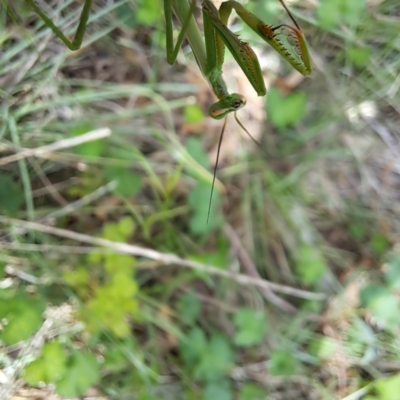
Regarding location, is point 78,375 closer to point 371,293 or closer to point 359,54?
point 371,293

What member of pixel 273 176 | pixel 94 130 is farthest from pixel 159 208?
pixel 273 176

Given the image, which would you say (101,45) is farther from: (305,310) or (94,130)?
(305,310)

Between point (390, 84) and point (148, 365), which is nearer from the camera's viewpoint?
point (148, 365)

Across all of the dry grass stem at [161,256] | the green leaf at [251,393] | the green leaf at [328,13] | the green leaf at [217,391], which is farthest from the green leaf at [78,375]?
the green leaf at [328,13]

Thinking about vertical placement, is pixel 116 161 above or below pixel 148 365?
above

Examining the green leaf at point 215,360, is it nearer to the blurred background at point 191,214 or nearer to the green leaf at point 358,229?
the blurred background at point 191,214
